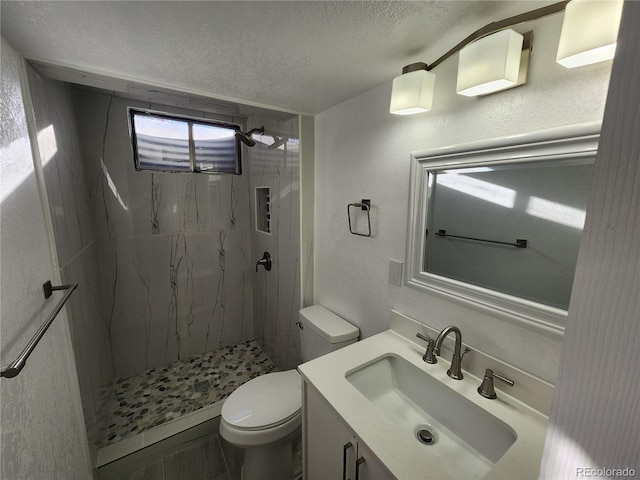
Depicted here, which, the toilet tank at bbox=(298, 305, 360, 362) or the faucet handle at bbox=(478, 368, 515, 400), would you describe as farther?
the toilet tank at bbox=(298, 305, 360, 362)

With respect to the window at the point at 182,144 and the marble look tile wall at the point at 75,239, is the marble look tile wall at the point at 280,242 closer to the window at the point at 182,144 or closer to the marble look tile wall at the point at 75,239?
the window at the point at 182,144

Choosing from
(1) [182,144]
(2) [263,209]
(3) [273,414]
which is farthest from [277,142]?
(3) [273,414]

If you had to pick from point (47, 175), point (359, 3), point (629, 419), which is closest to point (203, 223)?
point (47, 175)

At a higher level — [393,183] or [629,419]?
[393,183]

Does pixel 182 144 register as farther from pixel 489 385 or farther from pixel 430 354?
pixel 489 385

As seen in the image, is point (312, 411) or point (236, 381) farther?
point (236, 381)

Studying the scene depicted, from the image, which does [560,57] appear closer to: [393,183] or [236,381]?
[393,183]

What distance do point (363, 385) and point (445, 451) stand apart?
1.12 ft

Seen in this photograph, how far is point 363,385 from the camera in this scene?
1128 millimetres

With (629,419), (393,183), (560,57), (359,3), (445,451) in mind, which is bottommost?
(445,451)

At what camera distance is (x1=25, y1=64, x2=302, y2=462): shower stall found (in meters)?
1.55

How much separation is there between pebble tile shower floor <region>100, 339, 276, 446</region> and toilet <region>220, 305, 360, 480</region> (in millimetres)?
778

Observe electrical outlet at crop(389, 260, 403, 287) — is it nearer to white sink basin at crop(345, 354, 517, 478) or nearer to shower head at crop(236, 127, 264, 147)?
white sink basin at crop(345, 354, 517, 478)

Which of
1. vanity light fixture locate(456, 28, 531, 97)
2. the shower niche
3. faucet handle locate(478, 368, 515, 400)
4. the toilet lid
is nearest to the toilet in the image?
the toilet lid
